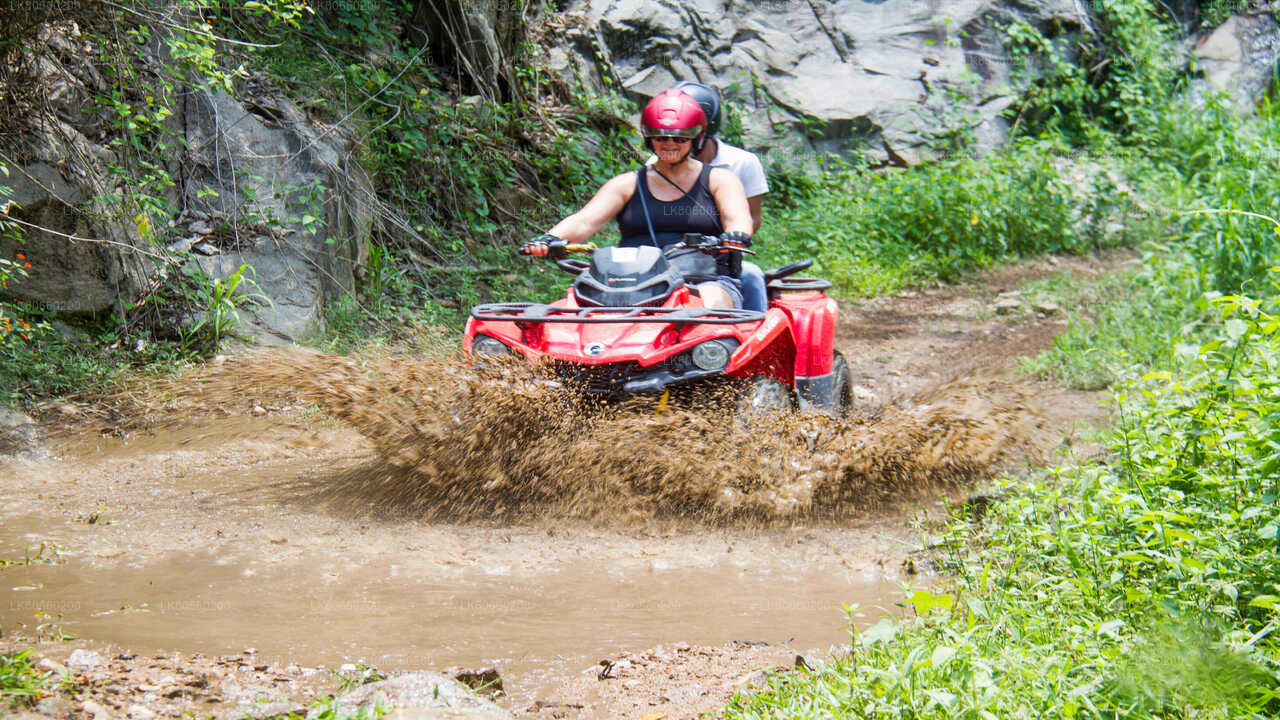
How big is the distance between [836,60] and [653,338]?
9.98 m

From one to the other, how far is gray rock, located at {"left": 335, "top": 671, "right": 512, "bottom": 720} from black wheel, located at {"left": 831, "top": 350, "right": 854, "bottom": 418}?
10.3ft

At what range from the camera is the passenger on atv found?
16.8ft

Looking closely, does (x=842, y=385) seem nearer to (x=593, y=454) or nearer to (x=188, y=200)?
(x=593, y=454)

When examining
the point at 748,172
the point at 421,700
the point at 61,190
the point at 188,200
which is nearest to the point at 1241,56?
the point at 748,172

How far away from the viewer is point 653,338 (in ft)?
14.5

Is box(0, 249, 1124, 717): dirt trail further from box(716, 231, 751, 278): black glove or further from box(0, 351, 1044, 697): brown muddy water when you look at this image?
box(716, 231, 751, 278): black glove

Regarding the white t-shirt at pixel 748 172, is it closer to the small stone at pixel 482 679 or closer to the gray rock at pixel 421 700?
the small stone at pixel 482 679

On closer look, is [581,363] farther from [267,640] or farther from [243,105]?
[243,105]

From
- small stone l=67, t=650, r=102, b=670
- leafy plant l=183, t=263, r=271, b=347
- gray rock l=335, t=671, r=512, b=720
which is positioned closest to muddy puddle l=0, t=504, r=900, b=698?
small stone l=67, t=650, r=102, b=670

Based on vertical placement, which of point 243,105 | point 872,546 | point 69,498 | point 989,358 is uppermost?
point 243,105

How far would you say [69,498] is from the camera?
4.55 meters

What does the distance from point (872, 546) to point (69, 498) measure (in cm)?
339

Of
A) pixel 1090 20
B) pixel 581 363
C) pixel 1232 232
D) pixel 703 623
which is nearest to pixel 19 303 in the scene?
pixel 581 363

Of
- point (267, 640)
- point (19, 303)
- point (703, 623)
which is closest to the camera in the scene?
point (267, 640)
